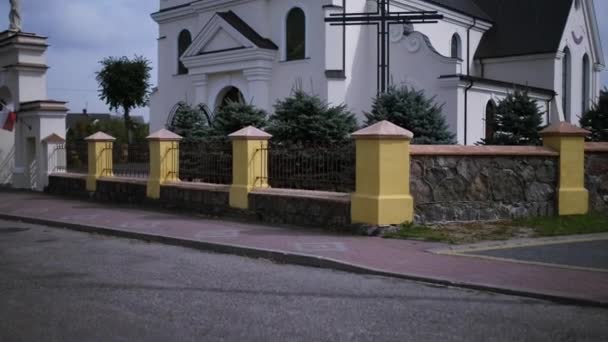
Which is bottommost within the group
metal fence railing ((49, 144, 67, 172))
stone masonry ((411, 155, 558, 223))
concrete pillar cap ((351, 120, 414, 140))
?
stone masonry ((411, 155, 558, 223))

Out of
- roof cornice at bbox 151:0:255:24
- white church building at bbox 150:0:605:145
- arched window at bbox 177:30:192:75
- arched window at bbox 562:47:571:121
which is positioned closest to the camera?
white church building at bbox 150:0:605:145

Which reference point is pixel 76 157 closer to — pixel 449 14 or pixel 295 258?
pixel 295 258

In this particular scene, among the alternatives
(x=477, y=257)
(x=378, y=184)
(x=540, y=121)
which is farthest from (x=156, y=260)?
(x=540, y=121)

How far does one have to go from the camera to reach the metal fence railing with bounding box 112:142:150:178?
17125 mm

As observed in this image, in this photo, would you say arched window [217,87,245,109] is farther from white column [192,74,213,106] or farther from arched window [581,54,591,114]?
arched window [581,54,591,114]

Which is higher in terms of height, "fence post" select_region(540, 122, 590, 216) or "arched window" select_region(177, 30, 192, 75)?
"arched window" select_region(177, 30, 192, 75)

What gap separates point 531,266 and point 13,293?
6.39m

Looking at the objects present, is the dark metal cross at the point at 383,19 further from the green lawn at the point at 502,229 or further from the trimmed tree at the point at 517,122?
the green lawn at the point at 502,229

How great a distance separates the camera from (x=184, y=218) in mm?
14320

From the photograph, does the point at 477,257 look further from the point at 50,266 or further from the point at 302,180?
the point at 50,266

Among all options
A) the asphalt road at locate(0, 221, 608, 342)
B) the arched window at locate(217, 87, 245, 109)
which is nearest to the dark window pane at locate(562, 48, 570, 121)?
the arched window at locate(217, 87, 245, 109)

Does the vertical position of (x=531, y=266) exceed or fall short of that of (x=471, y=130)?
it falls short

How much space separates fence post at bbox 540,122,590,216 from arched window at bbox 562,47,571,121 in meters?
18.6

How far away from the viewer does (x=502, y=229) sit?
39.4 ft
